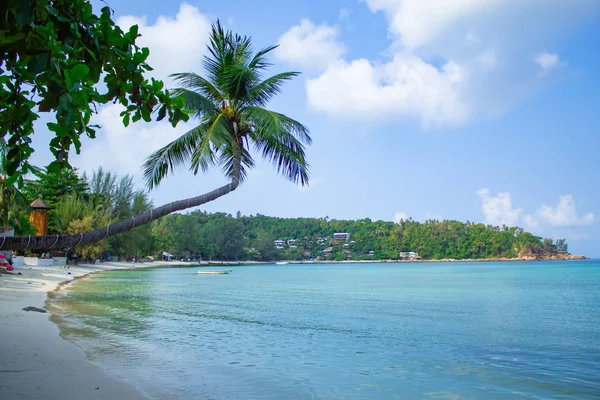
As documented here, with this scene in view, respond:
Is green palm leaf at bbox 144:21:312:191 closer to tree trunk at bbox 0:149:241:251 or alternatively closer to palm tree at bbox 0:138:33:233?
tree trunk at bbox 0:149:241:251

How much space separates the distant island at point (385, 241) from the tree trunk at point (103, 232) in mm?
135083

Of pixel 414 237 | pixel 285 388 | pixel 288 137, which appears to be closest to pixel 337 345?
pixel 285 388

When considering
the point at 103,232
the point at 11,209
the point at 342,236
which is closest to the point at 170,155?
the point at 103,232

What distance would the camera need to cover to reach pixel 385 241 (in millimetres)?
174375

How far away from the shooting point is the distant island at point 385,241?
16575 centimetres

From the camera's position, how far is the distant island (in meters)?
166

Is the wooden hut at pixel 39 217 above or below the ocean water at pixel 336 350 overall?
above

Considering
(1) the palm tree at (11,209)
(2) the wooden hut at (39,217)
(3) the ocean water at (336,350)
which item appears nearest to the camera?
Result: (3) the ocean water at (336,350)

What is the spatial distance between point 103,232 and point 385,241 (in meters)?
172

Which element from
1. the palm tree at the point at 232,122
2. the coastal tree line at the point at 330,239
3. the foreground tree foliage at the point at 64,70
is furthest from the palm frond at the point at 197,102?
the coastal tree line at the point at 330,239

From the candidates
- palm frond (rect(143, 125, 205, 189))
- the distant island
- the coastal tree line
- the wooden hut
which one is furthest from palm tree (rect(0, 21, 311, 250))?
the distant island

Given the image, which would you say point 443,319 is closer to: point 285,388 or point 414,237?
point 285,388

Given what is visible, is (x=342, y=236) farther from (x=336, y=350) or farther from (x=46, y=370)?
(x=46, y=370)

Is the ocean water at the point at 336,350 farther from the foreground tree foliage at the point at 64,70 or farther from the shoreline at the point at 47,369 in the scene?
the foreground tree foliage at the point at 64,70
